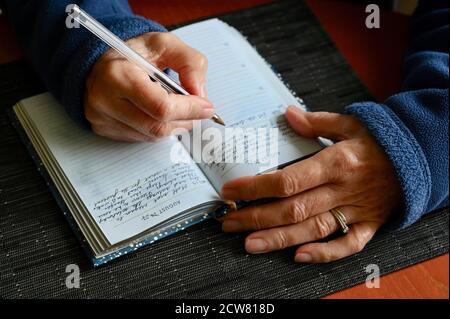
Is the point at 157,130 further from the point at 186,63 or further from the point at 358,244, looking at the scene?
the point at 358,244

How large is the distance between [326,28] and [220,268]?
1.56 feet

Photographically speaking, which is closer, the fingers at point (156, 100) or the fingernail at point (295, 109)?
the fingers at point (156, 100)

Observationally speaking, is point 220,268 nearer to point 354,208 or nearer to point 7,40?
point 354,208

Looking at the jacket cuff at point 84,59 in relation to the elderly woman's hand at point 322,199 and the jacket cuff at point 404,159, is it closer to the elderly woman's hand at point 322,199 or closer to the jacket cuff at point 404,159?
the elderly woman's hand at point 322,199

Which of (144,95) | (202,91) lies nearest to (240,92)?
(202,91)

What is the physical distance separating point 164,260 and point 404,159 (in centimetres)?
31

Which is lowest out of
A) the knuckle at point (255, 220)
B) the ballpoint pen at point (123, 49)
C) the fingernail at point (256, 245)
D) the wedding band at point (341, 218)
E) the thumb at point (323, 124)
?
the fingernail at point (256, 245)

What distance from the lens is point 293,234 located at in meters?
0.74

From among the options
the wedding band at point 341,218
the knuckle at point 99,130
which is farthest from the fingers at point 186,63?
the wedding band at point 341,218

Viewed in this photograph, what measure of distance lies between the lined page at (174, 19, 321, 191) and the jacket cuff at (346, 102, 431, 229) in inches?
3.3

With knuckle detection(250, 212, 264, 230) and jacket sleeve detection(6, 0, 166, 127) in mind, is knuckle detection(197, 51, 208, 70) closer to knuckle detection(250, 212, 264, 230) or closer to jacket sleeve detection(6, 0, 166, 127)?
jacket sleeve detection(6, 0, 166, 127)

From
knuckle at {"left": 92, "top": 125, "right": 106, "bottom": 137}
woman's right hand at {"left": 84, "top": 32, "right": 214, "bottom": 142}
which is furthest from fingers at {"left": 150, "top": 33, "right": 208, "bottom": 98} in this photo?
knuckle at {"left": 92, "top": 125, "right": 106, "bottom": 137}

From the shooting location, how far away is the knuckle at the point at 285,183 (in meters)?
0.74
